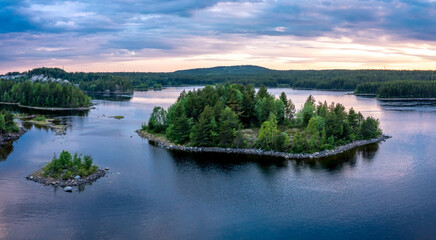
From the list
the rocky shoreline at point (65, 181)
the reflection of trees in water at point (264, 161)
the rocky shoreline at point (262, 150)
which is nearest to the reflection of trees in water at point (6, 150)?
the rocky shoreline at point (65, 181)

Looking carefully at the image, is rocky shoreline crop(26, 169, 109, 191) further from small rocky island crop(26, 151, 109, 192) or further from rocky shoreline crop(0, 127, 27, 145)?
rocky shoreline crop(0, 127, 27, 145)

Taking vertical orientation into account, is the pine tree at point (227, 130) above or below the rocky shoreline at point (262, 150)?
above

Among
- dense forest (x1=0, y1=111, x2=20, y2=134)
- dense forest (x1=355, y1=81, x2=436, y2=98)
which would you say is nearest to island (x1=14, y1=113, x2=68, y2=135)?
dense forest (x1=0, y1=111, x2=20, y2=134)

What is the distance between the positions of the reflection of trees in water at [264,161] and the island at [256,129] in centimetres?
223

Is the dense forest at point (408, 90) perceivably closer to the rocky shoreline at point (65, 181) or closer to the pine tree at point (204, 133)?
the pine tree at point (204, 133)

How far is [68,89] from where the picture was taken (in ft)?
433

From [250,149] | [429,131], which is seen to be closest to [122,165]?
[250,149]

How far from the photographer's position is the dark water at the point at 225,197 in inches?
1351

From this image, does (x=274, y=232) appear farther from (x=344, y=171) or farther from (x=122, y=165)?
(x=122, y=165)

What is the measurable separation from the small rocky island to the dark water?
4.95ft

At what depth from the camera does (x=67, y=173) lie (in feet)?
152

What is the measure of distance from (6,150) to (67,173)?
25.0 meters

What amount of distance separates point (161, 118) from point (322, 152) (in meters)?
35.3

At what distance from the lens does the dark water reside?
3431 cm
